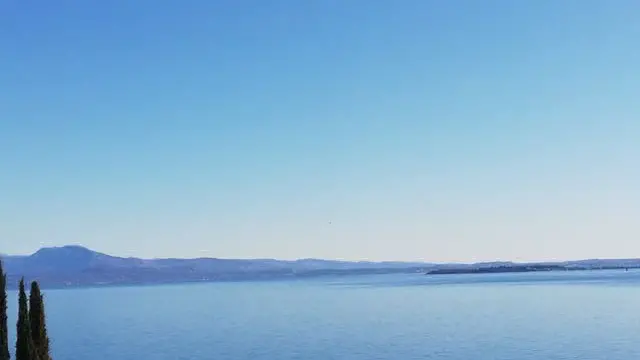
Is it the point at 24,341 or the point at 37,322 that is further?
the point at 37,322

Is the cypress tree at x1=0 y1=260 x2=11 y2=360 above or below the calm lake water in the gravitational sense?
above

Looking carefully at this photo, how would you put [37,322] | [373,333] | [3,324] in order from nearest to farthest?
[3,324] < [37,322] < [373,333]

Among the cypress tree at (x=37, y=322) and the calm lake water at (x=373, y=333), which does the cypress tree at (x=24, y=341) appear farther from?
the calm lake water at (x=373, y=333)

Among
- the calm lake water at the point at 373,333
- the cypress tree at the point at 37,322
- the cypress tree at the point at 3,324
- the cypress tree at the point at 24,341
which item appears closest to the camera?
the cypress tree at the point at 24,341

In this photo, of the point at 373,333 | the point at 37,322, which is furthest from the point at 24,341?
the point at 373,333

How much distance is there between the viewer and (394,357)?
55156mm

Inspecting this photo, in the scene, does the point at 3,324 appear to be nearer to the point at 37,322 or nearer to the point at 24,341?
the point at 37,322

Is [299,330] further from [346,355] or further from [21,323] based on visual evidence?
[21,323]

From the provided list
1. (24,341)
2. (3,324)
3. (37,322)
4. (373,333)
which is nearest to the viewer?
(24,341)

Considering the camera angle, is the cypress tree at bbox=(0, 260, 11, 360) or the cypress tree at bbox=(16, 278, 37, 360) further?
the cypress tree at bbox=(0, 260, 11, 360)

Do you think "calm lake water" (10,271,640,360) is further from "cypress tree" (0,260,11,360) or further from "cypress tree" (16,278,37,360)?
"cypress tree" (16,278,37,360)

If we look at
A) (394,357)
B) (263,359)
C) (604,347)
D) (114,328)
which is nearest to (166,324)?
(114,328)

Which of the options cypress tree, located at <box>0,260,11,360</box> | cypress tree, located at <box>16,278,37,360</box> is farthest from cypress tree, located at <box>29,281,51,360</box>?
cypress tree, located at <box>0,260,11,360</box>

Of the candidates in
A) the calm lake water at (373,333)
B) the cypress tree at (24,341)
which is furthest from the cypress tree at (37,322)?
the calm lake water at (373,333)
